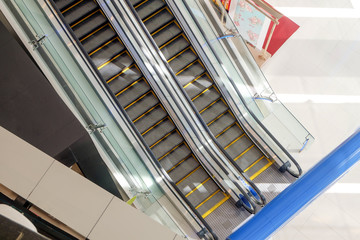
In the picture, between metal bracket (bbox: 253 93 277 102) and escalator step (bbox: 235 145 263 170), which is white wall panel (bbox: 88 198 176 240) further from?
metal bracket (bbox: 253 93 277 102)

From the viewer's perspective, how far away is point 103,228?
525 centimetres

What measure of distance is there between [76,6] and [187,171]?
4.06 m

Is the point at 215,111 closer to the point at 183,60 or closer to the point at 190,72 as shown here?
the point at 190,72

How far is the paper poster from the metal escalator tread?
3085 millimetres

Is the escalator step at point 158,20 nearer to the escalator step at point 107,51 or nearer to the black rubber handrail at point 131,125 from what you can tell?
the escalator step at point 107,51

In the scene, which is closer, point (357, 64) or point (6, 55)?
point (6, 55)

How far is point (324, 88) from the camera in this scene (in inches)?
478

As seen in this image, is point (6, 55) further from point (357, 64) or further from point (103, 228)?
point (357, 64)

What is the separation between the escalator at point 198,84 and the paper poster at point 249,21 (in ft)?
5.57

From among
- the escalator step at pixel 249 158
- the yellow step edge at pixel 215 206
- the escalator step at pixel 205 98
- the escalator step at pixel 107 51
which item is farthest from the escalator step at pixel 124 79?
the yellow step edge at pixel 215 206

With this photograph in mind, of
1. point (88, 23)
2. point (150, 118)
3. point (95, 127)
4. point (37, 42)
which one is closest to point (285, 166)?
point (150, 118)

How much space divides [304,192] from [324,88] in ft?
17.3

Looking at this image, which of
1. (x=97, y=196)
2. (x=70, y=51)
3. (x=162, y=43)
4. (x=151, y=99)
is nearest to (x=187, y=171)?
(x=151, y=99)

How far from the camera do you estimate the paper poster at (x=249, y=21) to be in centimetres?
1136
